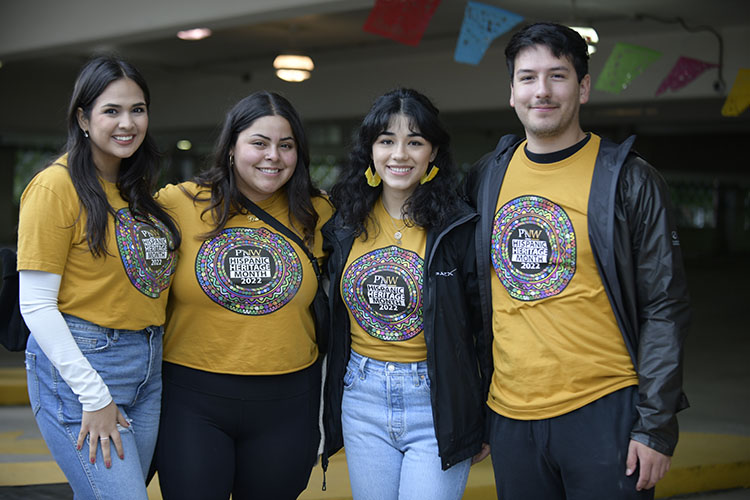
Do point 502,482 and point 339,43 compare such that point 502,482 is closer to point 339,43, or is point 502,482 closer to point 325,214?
point 325,214

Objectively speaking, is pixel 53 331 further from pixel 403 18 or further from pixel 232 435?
pixel 403 18

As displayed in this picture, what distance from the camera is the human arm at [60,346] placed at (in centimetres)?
205

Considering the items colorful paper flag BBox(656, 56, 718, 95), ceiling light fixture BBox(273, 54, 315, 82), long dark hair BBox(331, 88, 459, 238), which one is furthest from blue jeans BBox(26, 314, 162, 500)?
ceiling light fixture BBox(273, 54, 315, 82)

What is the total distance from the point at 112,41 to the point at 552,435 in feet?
23.1

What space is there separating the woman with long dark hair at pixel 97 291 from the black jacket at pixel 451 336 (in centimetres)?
58

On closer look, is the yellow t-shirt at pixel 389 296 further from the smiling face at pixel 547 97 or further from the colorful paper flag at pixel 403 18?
the colorful paper flag at pixel 403 18

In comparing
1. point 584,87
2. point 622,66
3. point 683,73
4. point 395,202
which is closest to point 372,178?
point 395,202

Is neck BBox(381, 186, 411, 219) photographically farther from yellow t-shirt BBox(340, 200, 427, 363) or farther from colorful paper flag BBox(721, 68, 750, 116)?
colorful paper flag BBox(721, 68, 750, 116)

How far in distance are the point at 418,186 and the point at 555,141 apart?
48 cm

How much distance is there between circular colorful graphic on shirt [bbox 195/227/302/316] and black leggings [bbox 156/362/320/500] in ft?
0.80

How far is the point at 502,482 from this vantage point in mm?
2260

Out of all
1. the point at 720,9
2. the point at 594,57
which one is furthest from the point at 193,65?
the point at 720,9

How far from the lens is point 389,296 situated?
7.75 feet

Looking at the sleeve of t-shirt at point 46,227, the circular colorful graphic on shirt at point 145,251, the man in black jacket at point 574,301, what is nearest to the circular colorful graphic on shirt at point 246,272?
the circular colorful graphic on shirt at point 145,251
